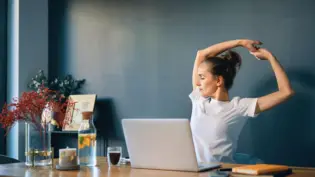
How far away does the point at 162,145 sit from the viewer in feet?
7.32

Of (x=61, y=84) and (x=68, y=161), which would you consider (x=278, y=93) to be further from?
(x=61, y=84)

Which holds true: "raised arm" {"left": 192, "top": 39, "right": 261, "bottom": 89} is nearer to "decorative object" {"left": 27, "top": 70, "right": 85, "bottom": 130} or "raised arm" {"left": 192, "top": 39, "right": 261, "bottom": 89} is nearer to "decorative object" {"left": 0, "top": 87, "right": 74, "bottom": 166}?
"decorative object" {"left": 27, "top": 70, "right": 85, "bottom": 130}

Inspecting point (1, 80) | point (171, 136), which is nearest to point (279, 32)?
point (171, 136)

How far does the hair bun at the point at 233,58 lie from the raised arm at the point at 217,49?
60mm

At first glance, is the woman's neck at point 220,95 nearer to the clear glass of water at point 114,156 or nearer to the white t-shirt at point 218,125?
the white t-shirt at point 218,125

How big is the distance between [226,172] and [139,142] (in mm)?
468

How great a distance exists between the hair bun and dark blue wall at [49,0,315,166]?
6 cm

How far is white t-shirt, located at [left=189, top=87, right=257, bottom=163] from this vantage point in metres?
3.22

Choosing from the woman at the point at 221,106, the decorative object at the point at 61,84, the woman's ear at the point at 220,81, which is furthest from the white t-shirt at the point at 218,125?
the decorative object at the point at 61,84

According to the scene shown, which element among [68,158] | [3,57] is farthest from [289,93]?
[3,57]

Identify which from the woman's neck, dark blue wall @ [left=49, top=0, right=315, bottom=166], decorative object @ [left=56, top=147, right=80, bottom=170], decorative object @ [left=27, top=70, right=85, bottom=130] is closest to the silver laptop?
decorative object @ [left=56, top=147, right=80, bottom=170]

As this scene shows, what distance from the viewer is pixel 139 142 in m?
2.32

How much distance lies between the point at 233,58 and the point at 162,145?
150 cm

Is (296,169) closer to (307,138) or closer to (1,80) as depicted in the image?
(307,138)
